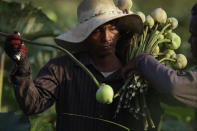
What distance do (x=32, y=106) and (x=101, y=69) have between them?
1.39 ft

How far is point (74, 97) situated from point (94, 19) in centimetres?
41

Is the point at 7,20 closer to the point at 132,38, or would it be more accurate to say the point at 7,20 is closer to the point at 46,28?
the point at 46,28

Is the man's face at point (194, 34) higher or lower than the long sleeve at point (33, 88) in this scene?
higher

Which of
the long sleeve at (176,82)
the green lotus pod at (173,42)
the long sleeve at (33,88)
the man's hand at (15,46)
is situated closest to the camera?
the long sleeve at (176,82)

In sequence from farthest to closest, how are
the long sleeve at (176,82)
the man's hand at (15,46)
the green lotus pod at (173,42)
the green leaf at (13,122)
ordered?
1. the green leaf at (13,122)
2. the green lotus pod at (173,42)
3. the man's hand at (15,46)
4. the long sleeve at (176,82)

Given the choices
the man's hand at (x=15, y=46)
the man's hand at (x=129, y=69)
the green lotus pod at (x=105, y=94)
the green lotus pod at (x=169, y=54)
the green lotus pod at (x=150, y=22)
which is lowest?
the green lotus pod at (x=105, y=94)

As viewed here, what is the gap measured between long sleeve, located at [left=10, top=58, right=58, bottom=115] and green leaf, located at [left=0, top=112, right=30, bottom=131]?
0.27 meters

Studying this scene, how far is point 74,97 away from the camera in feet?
8.81

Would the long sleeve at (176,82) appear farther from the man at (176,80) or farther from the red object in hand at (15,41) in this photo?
the red object in hand at (15,41)

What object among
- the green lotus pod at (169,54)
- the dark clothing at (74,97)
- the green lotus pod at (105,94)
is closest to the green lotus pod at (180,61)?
the green lotus pod at (169,54)

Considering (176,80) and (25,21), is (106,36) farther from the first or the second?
(25,21)

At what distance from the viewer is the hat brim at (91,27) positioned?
2582 mm

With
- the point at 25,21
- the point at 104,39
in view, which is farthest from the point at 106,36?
the point at 25,21

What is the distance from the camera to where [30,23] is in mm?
3838
